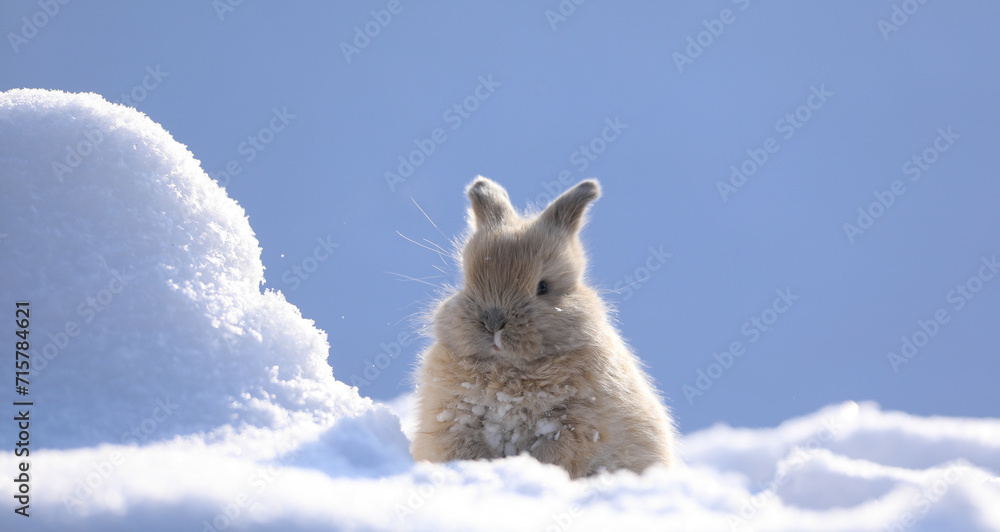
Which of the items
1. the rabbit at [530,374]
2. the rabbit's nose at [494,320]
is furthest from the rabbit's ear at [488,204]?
the rabbit's nose at [494,320]

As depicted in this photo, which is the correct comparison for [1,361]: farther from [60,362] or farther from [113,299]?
[113,299]

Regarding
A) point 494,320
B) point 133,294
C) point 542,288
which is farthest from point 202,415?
point 542,288

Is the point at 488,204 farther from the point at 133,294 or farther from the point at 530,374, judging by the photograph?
the point at 133,294

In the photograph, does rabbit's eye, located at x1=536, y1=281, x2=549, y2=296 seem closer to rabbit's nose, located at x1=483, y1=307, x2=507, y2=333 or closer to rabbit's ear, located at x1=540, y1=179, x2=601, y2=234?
rabbit's nose, located at x1=483, y1=307, x2=507, y2=333

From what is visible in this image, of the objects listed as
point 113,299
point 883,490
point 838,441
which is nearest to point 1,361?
point 113,299

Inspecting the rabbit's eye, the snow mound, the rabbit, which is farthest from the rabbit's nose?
the snow mound

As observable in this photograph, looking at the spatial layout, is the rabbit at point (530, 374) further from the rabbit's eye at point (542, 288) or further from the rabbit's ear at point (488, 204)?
the rabbit's ear at point (488, 204)
